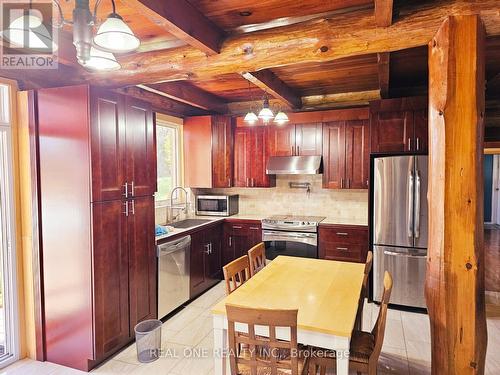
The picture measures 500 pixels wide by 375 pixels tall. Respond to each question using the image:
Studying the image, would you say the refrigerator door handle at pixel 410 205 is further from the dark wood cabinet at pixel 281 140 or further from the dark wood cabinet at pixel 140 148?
the dark wood cabinet at pixel 140 148

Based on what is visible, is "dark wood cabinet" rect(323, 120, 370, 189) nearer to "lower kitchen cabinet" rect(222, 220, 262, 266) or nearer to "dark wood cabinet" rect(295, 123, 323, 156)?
"dark wood cabinet" rect(295, 123, 323, 156)

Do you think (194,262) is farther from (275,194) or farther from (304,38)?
(304,38)

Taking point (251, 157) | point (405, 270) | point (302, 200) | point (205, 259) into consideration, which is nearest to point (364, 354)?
point (405, 270)

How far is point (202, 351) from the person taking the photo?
2.91 m

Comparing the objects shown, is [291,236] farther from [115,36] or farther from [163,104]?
[115,36]

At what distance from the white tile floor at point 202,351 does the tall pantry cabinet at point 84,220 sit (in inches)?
6.3

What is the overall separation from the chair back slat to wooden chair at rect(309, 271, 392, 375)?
0.36 meters

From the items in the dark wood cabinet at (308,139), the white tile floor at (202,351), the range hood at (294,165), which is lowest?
the white tile floor at (202,351)

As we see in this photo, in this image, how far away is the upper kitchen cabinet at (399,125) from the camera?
12.2ft

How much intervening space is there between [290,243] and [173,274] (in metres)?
1.65

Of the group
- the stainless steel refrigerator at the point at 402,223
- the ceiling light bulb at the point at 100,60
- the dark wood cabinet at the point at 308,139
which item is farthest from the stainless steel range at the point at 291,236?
the ceiling light bulb at the point at 100,60

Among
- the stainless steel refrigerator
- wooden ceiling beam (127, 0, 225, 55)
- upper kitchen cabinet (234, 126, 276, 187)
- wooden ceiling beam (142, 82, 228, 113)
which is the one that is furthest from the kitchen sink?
wooden ceiling beam (127, 0, 225, 55)

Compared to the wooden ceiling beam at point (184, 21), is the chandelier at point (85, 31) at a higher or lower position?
lower

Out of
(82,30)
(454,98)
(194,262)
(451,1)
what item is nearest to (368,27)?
(451,1)
